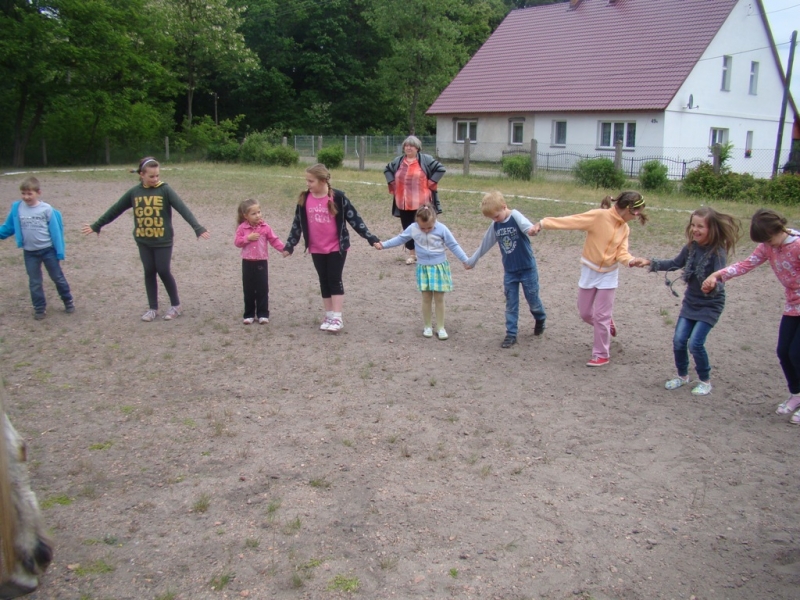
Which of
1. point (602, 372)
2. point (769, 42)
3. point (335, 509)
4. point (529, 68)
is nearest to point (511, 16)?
point (529, 68)

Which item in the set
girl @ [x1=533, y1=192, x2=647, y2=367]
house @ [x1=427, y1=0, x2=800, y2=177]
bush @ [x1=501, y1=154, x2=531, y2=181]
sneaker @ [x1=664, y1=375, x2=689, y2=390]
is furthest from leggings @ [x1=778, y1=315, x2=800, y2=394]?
house @ [x1=427, y1=0, x2=800, y2=177]

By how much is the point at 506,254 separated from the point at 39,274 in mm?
5237

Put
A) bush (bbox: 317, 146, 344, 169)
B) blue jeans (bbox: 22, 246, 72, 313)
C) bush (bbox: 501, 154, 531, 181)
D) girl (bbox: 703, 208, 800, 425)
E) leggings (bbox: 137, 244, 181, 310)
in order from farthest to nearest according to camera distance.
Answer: bush (bbox: 317, 146, 344, 169) → bush (bbox: 501, 154, 531, 181) → blue jeans (bbox: 22, 246, 72, 313) → leggings (bbox: 137, 244, 181, 310) → girl (bbox: 703, 208, 800, 425)

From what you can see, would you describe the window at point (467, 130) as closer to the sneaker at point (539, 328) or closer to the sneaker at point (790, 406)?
the sneaker at point (539, 328)

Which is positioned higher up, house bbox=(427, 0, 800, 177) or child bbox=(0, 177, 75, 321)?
house bbox=(427, 0, 800, 177)

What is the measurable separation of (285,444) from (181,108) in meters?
50.7

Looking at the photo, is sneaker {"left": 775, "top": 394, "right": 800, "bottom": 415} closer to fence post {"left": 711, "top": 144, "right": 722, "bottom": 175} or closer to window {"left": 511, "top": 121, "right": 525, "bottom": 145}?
fence post {"left": 711, "top": 144, "right": 722, "bottom": 175}

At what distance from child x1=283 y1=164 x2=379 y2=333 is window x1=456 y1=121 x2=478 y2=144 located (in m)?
31.5

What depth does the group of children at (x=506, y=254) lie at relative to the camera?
5.59 metres

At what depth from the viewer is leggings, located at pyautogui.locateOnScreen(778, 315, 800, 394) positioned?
5473 mm

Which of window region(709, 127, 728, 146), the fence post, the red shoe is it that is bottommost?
the red shoe

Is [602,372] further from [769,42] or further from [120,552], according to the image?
[769,42]

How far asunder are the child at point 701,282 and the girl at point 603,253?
2.21ft

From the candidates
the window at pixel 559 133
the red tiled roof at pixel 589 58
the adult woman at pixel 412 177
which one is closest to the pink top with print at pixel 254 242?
the adult woman at pixel 412 177
